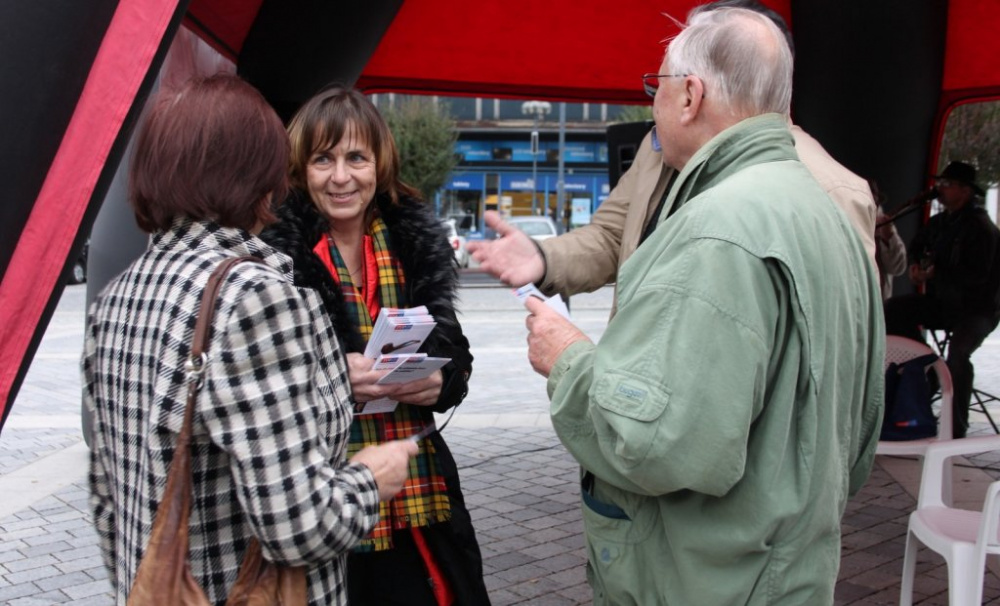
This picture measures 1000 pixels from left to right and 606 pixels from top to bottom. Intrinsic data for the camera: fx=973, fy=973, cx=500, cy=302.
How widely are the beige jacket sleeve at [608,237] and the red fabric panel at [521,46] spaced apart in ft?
11.6

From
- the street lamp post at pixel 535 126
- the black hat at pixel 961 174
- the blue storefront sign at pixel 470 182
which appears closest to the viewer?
the black hat at pixel 961 174

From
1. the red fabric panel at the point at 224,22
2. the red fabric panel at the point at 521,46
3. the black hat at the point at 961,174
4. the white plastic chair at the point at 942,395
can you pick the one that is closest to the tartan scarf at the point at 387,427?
the red fabric panel at the point at 224,22

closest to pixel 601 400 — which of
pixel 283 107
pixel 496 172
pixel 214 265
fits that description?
pixel 214 265

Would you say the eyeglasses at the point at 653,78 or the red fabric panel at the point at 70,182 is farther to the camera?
the red fabric panel at the point at 70,182

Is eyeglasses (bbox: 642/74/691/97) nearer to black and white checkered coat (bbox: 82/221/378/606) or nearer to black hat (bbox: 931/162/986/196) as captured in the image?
black and white checkered coat (bbox: 82/221/378/606)

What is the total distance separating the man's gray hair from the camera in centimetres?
174

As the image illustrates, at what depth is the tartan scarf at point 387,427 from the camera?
7.98 feet

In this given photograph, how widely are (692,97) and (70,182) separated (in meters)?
1.25

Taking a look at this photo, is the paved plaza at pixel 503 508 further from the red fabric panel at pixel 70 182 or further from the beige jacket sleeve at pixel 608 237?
the red fabric panel at pixel 70 182

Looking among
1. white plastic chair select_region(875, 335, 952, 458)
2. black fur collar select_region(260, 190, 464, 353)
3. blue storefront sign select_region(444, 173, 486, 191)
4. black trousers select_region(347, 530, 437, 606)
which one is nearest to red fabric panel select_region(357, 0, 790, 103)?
white plastic chair select_region(875, 335, 952, 458)

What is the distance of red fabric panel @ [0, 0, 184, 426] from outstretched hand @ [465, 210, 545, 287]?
3.34 feet

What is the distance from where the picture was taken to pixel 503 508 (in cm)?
524

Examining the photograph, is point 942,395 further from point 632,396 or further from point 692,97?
point 632,396

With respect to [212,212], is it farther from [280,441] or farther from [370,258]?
[370,258]
